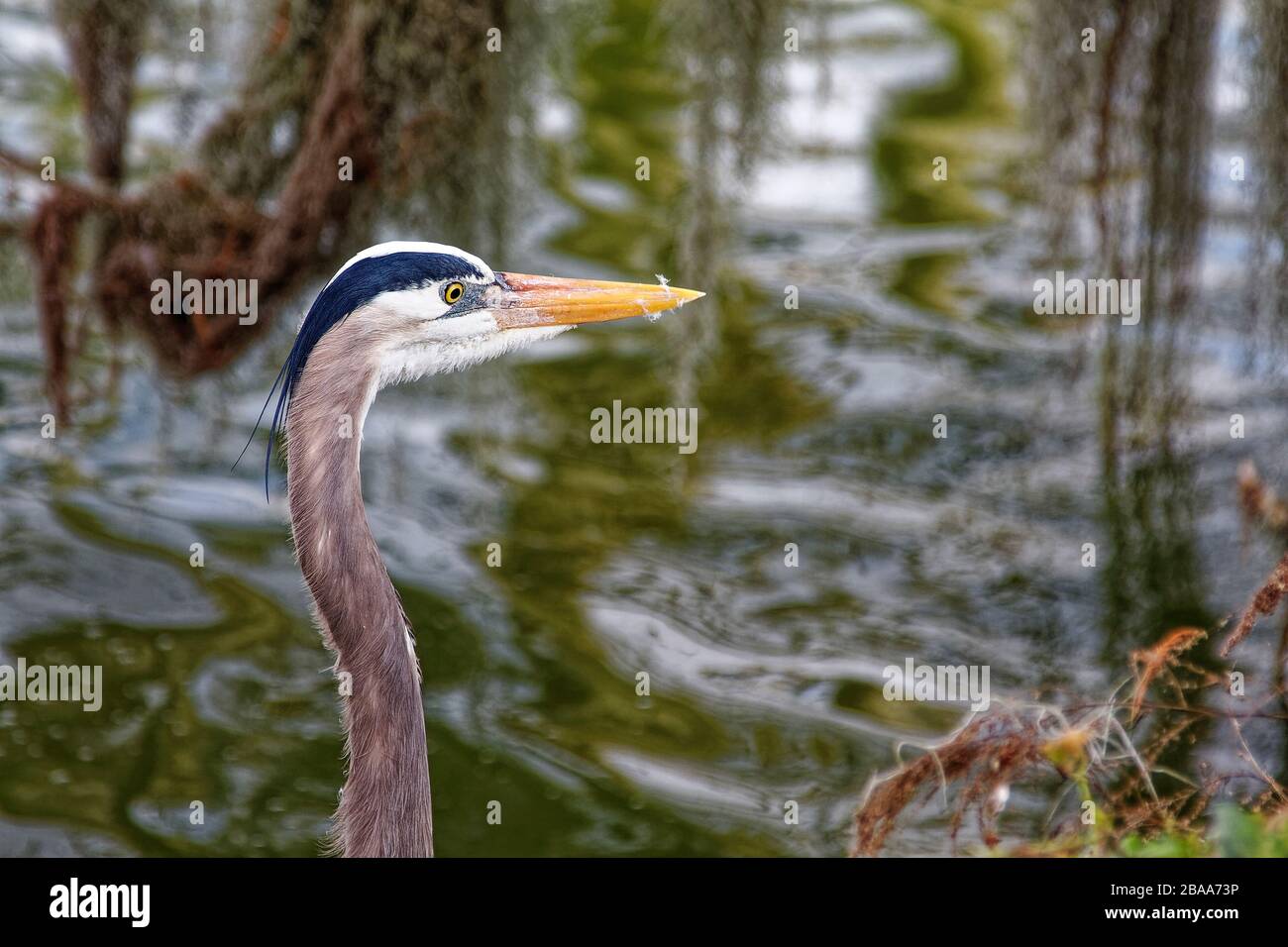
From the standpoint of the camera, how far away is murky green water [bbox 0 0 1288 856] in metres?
5.56

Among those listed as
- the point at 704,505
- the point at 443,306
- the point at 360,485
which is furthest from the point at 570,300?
the point at 704,505

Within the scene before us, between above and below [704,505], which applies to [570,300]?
above

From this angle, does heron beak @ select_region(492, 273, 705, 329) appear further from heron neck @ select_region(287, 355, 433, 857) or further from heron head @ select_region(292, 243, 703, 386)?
heron neck @ select_region(287, 355, 433, 857)

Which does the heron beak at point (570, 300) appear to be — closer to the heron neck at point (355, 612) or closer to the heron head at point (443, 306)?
the heron head at point (443, 306)

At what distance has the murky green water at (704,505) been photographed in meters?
5.56

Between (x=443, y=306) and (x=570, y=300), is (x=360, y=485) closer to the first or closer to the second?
(x=443, y=306)

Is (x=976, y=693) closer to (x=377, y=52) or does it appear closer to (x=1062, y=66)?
(x=1062, y=66)

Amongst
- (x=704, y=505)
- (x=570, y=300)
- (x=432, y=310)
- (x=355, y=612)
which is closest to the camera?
(x=355, y=612)

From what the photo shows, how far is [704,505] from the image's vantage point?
7148 millimetres

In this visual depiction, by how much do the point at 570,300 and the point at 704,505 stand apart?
373 cm

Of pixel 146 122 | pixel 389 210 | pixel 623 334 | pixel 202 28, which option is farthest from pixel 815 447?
pixel 146 122

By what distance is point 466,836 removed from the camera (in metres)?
5.33

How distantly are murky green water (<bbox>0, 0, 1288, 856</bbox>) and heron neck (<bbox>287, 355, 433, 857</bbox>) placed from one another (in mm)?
2037

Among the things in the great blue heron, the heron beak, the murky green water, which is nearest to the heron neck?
the great blue heron
